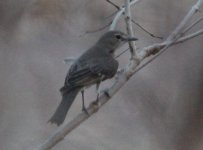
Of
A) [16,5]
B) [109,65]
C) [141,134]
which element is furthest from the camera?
[141,134]

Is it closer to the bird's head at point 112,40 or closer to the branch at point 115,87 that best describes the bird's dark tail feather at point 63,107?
the branch at point 115,87

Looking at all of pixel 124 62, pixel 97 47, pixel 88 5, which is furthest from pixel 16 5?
pixel 97 47

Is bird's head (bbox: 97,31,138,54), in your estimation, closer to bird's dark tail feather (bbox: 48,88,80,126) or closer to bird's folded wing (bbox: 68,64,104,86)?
bird's folded wing (bbox: 68,64,104,86)

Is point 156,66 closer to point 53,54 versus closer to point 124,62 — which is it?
point 124,62

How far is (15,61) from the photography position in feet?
11.2

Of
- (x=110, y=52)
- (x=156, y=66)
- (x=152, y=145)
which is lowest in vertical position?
(x=152, y=145)

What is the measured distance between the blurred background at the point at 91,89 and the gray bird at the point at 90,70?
0.72 metres

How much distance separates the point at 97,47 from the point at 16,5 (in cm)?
79

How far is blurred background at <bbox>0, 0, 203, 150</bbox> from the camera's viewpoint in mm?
3389

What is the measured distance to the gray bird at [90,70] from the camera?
2396 millimetres

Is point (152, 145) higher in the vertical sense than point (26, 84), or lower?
lower

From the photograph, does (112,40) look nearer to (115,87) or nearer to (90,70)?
(90,70)

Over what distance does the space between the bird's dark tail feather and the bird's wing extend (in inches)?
1.2

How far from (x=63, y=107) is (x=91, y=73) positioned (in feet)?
0.50
